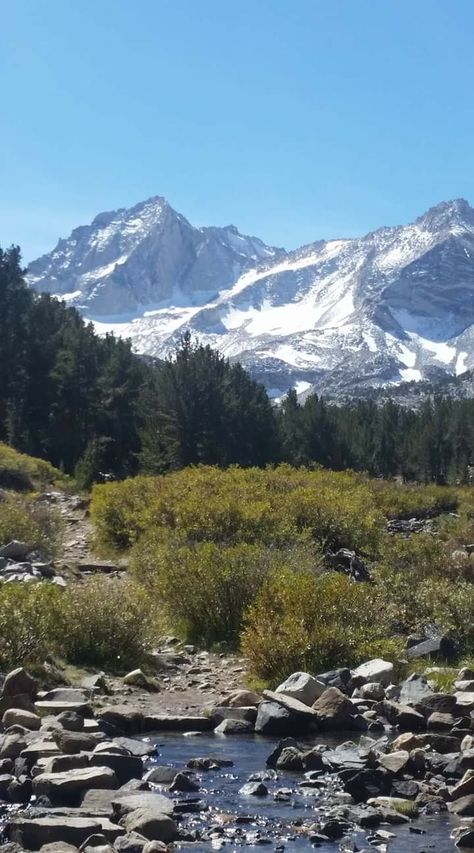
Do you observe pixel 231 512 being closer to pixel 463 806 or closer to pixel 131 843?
pixel 463 806

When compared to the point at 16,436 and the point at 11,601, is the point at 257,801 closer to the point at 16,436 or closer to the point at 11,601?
the point at 11,601

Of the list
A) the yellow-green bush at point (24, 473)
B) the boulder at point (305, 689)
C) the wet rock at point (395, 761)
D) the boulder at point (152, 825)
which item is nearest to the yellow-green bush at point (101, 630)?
the boulder at point (305, 689)

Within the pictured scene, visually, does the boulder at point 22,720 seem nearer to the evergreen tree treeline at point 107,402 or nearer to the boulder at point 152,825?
the boulder at point 152,825

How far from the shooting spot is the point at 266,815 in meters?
9.06

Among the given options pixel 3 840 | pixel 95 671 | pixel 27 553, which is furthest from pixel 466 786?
pixel 27 553

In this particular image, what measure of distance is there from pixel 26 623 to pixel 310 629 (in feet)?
13.5

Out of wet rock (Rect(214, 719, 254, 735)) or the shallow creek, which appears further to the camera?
wet rock (Rect(214, 719, 254, 735))

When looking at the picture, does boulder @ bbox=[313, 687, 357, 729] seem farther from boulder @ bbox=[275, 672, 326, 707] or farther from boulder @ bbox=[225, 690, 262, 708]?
boulder @ bbox=[225, 690, 262, 708]

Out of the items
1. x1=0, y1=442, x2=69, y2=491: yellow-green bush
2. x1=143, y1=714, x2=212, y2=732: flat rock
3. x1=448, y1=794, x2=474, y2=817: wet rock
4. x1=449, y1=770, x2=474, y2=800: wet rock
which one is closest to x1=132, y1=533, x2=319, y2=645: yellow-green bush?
x1=143, y1=714, x2=212, y2=732: flat rock

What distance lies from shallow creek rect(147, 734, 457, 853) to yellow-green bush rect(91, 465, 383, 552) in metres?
12.4

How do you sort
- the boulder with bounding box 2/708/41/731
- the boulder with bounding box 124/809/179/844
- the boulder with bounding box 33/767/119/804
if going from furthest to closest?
the boulder with bounding box 2/708/41/731 → the boulder with bounding box 33/767/119/804 → the boulder with bounding box 124/809/179/844

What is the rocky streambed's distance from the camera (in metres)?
8.39

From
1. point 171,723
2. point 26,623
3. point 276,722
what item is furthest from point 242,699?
point 26,623

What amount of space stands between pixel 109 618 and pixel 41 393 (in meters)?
47.6
